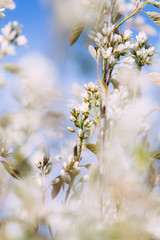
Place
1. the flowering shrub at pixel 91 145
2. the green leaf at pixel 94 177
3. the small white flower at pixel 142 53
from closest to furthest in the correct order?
the flowering shrub at pixel 91 145 → the green leaf at pixel 94 177 → the small white flower at pixel 142 53

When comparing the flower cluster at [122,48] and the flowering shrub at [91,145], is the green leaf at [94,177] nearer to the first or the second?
the flowering shrub at [91,145]

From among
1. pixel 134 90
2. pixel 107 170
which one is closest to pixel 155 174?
pixel 107 170

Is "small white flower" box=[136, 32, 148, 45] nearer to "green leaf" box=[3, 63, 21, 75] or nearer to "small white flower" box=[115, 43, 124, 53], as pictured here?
"small white flower" box=[115, 43, 124, 53]

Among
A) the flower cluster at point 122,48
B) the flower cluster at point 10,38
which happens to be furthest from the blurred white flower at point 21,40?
the flower cluster at point 122,48

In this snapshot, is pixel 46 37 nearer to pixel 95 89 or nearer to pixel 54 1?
pixel 54 1

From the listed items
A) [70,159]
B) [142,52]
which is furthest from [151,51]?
[70,159]

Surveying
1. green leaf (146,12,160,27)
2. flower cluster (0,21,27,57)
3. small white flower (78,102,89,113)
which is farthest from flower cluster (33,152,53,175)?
green leaf (146,12,160,27)
